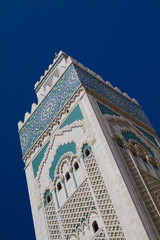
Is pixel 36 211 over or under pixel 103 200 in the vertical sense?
over

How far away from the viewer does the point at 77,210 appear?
821 centimetres

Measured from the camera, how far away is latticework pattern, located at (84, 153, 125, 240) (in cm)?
732

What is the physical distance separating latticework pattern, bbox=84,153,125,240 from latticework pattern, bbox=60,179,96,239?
0.17 metres

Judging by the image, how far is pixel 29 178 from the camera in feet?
32.6

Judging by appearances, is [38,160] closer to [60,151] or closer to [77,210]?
[60,151]

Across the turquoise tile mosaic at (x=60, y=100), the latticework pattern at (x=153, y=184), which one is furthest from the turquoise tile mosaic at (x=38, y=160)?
the latticework pattern at (x=153, y=184)

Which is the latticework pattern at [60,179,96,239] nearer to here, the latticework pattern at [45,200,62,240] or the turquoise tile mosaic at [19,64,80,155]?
the latticework pattern at [45,200,62,240]

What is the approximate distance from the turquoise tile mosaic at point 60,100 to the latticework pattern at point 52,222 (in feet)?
6.33

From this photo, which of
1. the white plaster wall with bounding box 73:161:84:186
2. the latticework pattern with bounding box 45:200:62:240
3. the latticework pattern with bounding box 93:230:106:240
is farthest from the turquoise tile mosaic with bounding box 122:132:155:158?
the latticework pattern with bounding box 93:230:106:240

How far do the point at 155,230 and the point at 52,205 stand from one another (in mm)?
2476

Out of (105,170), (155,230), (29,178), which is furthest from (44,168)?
(155,230)

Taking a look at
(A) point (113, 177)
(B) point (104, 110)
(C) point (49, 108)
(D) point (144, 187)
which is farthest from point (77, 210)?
(C) point (49, 108)

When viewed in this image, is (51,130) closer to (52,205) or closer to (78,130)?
(78,130)

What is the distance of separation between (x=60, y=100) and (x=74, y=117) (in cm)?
87
